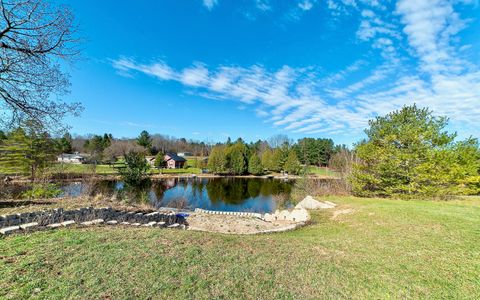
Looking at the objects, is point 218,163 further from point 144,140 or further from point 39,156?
point 39,156

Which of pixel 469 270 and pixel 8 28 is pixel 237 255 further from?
pixel 8 28

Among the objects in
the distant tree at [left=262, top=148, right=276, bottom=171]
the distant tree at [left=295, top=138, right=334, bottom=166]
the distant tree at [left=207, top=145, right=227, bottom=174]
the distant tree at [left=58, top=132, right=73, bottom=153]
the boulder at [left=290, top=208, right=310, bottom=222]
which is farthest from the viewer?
the distant tree at [left=295, top=138, right=334, bottom=166]

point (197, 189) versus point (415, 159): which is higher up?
point (415, 159)

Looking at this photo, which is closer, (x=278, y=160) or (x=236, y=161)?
(x=236, y=161)

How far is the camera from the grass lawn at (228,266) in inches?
105

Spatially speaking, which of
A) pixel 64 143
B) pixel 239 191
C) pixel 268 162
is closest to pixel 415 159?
pixel 239 191

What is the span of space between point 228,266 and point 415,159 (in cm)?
1304

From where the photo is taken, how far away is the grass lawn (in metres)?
2.67

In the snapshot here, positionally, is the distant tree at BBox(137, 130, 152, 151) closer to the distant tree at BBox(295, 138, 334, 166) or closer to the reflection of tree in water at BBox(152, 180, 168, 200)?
the reflection of tree in water at BBox(152, 180, 168, 200)

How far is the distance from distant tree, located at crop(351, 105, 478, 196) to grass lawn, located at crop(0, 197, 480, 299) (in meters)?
7.66

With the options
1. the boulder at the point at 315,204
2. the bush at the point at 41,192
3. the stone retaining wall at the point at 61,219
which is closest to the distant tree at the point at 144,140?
the bush at the point at 41,192

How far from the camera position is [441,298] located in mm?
2965

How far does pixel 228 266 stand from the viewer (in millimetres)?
3508

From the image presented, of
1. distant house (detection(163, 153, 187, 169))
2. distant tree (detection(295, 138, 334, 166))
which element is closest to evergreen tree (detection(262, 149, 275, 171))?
distant tree (detection(295, 138, 334, 166))
